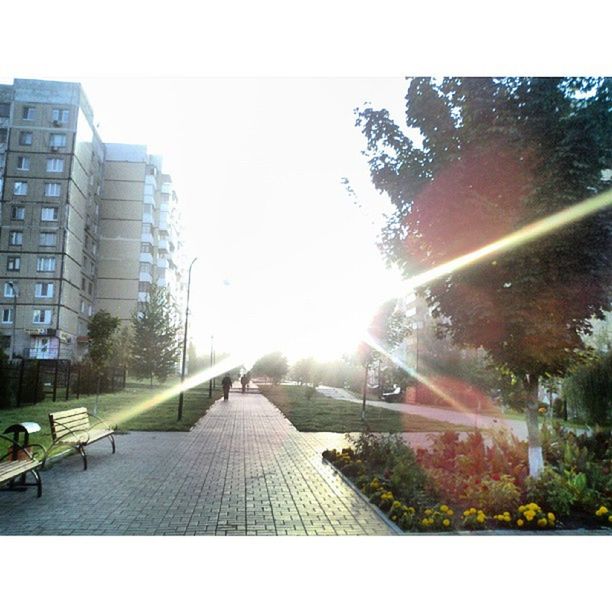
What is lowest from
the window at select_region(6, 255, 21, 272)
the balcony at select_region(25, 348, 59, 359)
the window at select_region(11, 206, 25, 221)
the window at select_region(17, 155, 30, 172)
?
the balcony at select_region(25, 348, 59, 359)

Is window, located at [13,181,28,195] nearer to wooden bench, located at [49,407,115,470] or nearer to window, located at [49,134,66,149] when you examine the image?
window, located at [49,134,66,149]

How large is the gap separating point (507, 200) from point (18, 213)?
691 cm

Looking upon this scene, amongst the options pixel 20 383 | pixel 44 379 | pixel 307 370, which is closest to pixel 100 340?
pixel 44 379

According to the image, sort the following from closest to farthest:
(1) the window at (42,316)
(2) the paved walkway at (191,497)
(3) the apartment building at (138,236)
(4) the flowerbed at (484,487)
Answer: (2) the paved walkway at (191,497) → (4) the flowerbed at (484,487) → (1) the window at (42,316) → (3) the apartment building at (138,236)

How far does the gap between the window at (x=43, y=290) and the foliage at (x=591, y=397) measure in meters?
8.91

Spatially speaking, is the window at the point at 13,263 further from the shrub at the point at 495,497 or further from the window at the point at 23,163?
the shrub at the point at 495,497

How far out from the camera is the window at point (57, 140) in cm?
859

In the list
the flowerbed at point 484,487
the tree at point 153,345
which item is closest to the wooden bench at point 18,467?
the flowerbed at point 484,487

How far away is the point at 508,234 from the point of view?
6695 mm

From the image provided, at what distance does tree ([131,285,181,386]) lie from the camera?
1464 inches

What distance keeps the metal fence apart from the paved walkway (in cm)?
203

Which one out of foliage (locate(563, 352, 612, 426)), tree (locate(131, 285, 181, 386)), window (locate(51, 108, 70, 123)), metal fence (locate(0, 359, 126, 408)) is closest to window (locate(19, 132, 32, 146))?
window (locate(51, 108, 70, 123))
